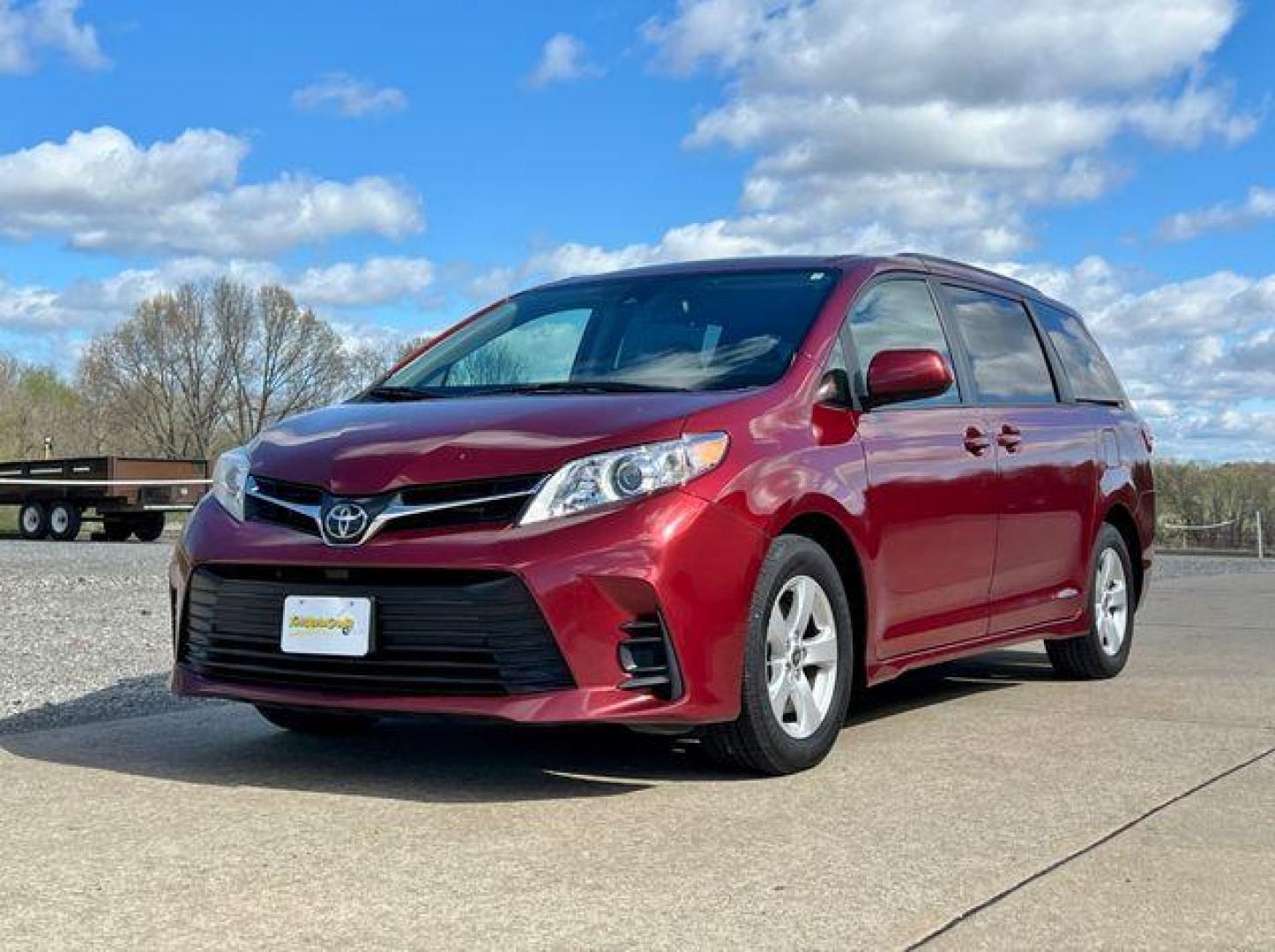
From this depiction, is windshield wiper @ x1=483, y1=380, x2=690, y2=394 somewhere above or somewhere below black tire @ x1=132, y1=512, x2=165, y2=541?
above

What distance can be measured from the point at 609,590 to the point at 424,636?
546 millimetres

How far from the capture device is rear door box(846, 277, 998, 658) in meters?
5.18

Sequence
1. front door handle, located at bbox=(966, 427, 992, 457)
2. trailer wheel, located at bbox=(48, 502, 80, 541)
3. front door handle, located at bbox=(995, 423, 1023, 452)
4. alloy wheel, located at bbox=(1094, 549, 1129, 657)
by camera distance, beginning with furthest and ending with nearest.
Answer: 1. trailer wheel, located at bbox=(48, 502, 80, 541)
2. alloy wheel, located at bbox=(1094, 549, 1129, 657)
3. front door handle, located at bbox=(995, 423, 1023, 452)
4. front door handle, located at bbox=(966, 427, 992, 457)

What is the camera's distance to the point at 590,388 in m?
5.03

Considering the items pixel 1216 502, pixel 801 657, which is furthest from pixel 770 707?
pixel 1216 502

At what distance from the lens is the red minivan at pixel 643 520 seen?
4.18m

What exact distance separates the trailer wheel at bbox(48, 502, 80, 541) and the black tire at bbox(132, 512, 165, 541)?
1043 millimetres

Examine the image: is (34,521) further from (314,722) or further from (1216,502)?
(1216,502)

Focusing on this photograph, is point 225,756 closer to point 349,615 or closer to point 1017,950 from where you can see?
point 349,615

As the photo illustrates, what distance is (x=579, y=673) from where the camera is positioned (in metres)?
4.15

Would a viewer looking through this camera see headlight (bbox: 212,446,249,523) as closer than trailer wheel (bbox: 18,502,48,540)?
Yes

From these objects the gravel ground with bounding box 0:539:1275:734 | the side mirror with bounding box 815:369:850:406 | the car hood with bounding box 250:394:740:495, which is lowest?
the gravel ground with bounding box 0:539:1275:734

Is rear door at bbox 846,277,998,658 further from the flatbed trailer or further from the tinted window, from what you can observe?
the flatbed trailer

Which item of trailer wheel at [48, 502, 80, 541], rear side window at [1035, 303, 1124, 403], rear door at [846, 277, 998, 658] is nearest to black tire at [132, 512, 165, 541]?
trailer wheel at [48, 502, 80, 541]
